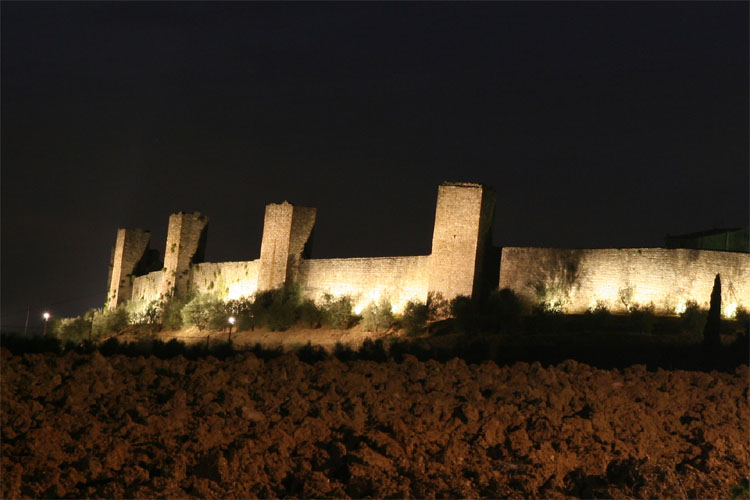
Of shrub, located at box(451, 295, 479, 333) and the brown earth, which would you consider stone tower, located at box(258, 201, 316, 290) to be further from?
the brown earth

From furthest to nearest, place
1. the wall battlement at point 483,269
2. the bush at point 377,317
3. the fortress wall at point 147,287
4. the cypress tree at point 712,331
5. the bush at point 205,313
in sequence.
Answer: the fortress wall at point 147,287 < the bush at point 205,313 < the bush at point 377,317 < the wall battlement at point 483,269 < the cypress tree at point 712,331

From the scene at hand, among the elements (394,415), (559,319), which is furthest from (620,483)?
(559,319)

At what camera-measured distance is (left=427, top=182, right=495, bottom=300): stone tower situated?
91.3 feet

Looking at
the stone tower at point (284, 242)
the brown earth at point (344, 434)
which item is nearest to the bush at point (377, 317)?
the stone tower at point (284, 242)

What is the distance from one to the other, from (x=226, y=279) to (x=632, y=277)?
52.8 feet

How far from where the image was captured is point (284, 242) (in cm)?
3353

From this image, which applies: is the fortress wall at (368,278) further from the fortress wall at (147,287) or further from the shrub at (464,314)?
the fortress wall at (147,287)

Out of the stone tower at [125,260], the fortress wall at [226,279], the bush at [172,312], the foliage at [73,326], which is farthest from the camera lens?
the stone tower at [125,260]

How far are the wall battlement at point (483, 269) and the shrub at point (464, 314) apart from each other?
0.34 m

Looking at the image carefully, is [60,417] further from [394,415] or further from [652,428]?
[652,428]

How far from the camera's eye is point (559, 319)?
2588 cm

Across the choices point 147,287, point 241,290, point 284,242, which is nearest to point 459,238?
point 284,242

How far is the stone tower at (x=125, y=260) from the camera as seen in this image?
4434 cm

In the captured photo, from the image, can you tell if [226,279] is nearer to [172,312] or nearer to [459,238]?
[172,312]
